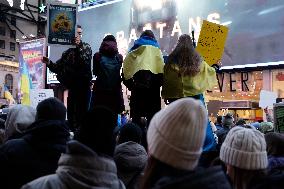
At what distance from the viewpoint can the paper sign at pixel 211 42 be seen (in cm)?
566

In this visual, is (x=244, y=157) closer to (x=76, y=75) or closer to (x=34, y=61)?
(x=76, y=75)

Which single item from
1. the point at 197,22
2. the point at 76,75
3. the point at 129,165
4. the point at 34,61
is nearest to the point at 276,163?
the point at 129,165

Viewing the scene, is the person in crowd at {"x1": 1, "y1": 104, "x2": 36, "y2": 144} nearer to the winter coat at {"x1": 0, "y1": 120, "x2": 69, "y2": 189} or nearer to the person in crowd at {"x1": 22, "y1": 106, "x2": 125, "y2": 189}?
the winter coat at {"x1": 0, "y1": 120, "x2": 69, "y2": 189}

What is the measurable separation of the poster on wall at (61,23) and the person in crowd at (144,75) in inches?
35.6

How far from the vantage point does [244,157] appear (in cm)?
317

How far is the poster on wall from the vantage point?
5.72 metres

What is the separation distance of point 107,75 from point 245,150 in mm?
2594

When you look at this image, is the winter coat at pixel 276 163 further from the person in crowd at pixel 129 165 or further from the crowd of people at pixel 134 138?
the person in crowd at pixel 129 165

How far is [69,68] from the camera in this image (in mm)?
5508

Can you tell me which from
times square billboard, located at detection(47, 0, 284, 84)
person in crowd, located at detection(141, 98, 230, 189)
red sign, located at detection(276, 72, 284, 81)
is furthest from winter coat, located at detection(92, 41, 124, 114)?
red sign, located at detection(276, 72, 284, 81)

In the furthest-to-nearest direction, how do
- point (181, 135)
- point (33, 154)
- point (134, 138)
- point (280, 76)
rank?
point (280, 76), point (134, 138), point (33, 154), point (181, 135)

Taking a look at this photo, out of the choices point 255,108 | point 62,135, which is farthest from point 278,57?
point 62,135

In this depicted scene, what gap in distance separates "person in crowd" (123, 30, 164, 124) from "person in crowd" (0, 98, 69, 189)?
2283 mm

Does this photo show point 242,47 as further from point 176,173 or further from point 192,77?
point 176,173
